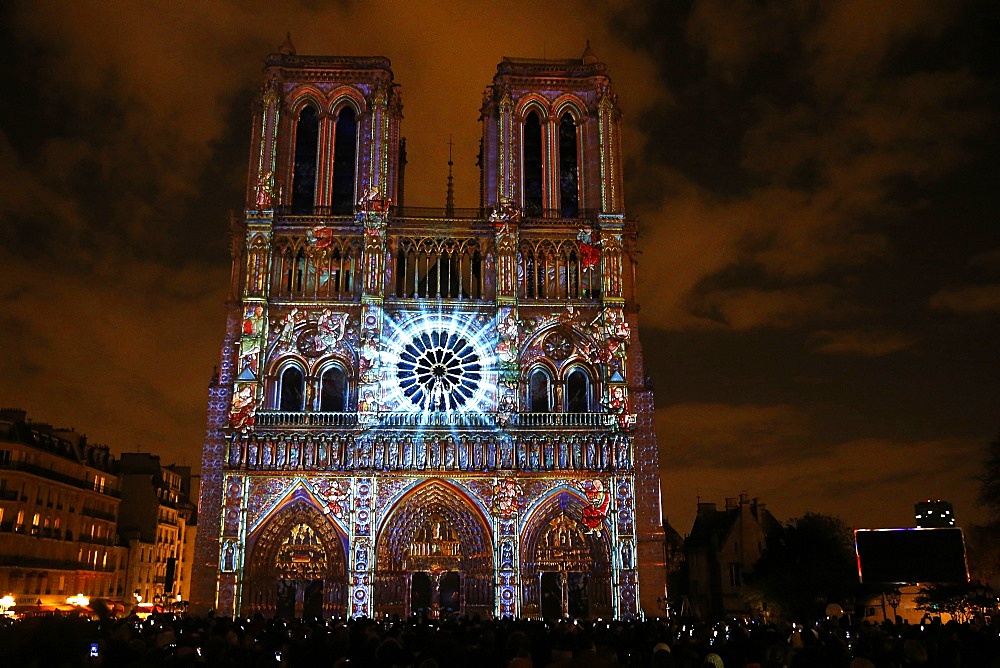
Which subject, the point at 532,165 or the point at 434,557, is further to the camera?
the point at 532,165

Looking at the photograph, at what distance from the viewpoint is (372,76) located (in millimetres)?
46312

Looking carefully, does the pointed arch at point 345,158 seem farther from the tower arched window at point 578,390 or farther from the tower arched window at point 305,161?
the tower arched window at point 578,390

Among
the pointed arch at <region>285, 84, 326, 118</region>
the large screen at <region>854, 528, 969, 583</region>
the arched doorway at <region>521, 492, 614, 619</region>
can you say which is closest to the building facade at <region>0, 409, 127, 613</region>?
the arched doorway at <region>521, 492, 614, 619</region>

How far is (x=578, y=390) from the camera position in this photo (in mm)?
43000

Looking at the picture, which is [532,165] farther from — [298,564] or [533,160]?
[298,564]

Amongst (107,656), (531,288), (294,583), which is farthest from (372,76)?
(107,656)

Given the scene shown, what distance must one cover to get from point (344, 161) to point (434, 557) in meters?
19.2

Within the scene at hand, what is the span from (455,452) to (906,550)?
694 inches

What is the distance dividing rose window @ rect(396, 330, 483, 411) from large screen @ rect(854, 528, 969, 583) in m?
17.3

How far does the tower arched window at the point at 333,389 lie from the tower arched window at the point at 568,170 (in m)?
13.0

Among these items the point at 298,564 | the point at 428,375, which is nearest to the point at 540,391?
the point at 428,375

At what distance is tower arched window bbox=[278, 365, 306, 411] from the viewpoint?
138 ft

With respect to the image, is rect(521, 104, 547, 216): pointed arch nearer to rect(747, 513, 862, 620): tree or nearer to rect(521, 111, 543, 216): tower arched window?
rect(521, 111, 543, 216): tower arched window

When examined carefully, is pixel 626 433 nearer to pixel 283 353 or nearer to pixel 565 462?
pixel 565 462
